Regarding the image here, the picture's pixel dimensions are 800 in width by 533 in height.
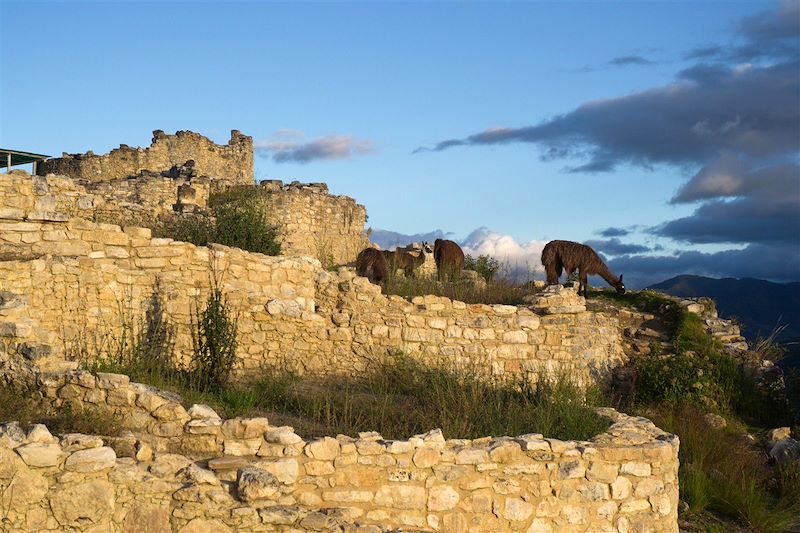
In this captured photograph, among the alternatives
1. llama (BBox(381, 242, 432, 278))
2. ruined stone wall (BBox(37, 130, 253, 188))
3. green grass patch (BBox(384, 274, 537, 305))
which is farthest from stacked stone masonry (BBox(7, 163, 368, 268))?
green grass patch (BBox(384, 274, 537, 305))

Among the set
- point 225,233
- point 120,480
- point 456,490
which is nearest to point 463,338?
point 225,233

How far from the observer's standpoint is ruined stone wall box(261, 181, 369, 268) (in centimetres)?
2353

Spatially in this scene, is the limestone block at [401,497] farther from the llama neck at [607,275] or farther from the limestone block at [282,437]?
the llama neck at [607,275]

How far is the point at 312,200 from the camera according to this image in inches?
965

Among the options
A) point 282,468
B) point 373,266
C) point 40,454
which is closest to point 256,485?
point 282,468

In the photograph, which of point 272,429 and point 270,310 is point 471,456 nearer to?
point 272,429

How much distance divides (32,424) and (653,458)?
5.71 m

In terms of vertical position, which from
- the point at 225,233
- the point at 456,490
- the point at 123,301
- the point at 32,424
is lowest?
Result: the point at 456,490

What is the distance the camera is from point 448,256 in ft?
64.6

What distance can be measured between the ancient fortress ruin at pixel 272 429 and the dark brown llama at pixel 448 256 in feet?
16.0

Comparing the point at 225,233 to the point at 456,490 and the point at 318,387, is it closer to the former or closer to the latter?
the point at 318,387

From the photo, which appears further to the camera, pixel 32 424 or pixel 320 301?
pixel 320 301

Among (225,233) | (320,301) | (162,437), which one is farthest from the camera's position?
(225,233)

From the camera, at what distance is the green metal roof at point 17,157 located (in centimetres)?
2301
